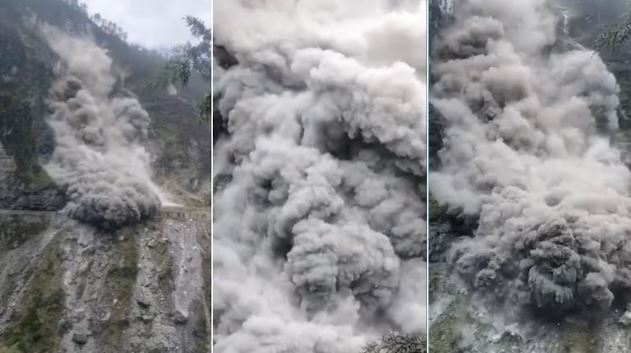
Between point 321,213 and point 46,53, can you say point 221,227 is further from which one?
point 46,53

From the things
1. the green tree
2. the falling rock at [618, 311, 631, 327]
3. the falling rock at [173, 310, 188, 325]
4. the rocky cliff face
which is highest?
the green tree

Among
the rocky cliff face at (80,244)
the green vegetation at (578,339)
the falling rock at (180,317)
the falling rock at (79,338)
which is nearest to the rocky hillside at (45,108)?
the rocky cliff face at (80,244)

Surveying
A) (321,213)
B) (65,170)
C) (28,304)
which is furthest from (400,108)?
(28,304)

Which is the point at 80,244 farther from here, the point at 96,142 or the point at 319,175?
the point at 319,175

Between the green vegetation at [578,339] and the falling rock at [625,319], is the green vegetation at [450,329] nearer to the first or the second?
the green vegetation at [578,339]

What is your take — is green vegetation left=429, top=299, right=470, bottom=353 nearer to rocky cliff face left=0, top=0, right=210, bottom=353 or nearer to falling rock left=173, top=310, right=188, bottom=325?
rocky cliff face left=0, top=0, right=210, bottom=353

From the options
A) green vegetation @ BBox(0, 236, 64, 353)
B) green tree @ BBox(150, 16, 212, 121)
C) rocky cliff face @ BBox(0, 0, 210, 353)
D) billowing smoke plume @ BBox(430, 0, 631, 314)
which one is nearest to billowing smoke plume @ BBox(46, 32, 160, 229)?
rocky cliff face @ BBox(0, 0, 210, 353)

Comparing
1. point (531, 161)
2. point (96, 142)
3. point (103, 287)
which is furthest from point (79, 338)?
point (531, 161)
